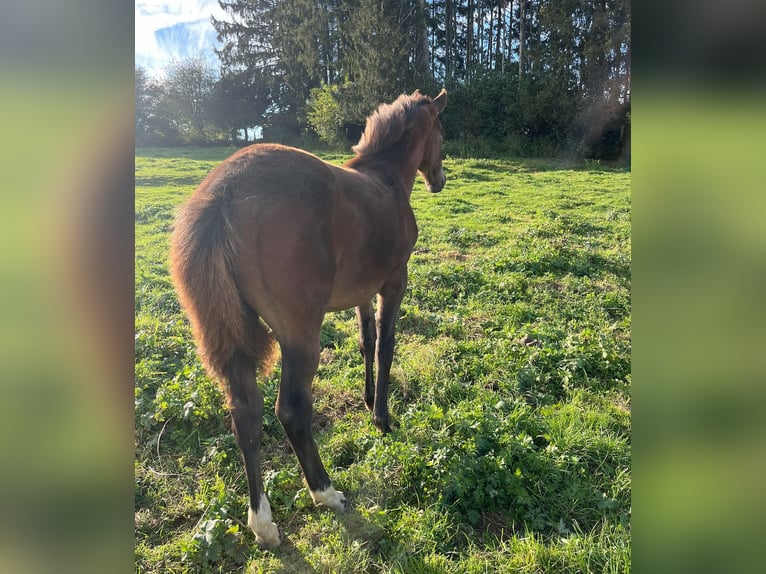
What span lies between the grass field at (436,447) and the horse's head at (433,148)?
146 cm

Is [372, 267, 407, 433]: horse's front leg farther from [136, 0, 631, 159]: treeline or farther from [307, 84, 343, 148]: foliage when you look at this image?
[307, 84, 343, 148]: foliage

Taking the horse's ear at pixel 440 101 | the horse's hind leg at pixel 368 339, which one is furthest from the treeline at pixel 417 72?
the horse's hind leg at pixel 368 339

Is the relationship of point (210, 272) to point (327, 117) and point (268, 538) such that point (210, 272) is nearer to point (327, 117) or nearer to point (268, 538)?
point (268, 538)

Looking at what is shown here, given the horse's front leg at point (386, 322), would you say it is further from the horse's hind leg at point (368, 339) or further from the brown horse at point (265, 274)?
the brown horse at point (265, 274)

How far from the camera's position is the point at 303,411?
232cm

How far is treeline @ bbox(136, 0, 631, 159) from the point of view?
1369cm

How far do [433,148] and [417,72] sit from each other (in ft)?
45.2

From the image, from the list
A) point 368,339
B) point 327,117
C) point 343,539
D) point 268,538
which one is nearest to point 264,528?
point 268,538

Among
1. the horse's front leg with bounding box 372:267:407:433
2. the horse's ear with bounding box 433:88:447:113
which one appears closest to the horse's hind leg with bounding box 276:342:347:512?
the horse's front leg with bounding box 372:267:407:433

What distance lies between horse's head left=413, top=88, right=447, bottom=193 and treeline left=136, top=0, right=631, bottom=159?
30.2 ft
